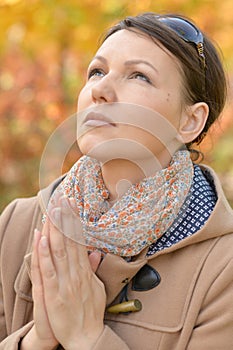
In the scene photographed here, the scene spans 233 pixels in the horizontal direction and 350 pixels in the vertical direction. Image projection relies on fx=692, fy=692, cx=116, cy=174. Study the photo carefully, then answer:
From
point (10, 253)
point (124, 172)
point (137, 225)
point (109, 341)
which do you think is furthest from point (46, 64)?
point (109, 341)

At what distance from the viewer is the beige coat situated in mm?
1960

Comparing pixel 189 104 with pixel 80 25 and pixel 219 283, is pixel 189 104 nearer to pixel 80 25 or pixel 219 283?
pixel 219 283

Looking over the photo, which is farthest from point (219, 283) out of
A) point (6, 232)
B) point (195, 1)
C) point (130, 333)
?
point (195, 1)

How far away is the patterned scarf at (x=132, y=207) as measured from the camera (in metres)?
2.01

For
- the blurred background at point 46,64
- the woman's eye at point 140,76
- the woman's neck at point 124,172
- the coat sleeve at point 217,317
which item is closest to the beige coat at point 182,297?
the coat sleeve at point 217,317

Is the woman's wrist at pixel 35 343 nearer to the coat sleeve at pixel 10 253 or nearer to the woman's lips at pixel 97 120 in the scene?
the coat sleeve at pixel 10 253

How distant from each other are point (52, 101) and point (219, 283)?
278 centimetres

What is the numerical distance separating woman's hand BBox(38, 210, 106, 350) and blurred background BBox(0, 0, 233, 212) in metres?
2.49

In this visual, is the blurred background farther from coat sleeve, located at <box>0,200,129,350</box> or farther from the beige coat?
the beige coat

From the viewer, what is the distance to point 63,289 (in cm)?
195

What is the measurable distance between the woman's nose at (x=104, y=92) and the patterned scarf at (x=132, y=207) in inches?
11.1

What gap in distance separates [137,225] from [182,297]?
0.81 ft

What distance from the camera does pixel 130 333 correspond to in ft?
6.66

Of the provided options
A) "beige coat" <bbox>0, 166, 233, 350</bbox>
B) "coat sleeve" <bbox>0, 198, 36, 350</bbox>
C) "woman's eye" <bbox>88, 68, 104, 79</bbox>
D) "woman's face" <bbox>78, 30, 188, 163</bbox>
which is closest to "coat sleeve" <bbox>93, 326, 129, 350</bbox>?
"beige coat" <bbox>0, 166, 233, 350</bbox>
